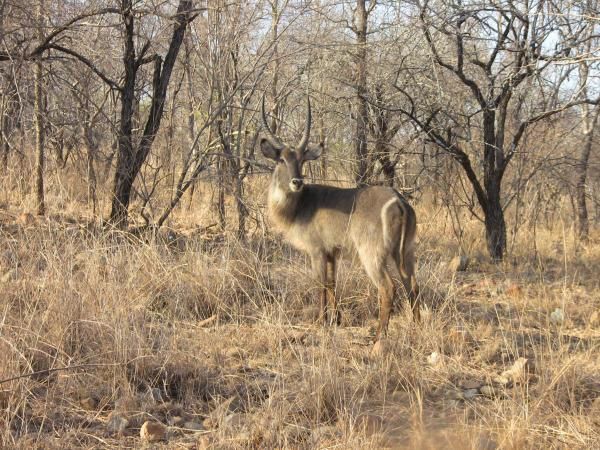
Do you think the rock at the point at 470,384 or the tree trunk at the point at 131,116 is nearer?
the rock at the point at 470,384

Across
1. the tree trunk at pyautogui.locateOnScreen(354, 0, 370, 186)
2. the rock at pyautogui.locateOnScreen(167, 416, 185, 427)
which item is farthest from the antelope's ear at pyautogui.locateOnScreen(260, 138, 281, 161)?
the rock at pyautogui.locateOnScreen(167, 416, 185, 427)

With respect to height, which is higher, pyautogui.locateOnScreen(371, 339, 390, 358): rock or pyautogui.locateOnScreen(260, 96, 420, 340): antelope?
pyautogui.locateOnScreen(260, 96, 420, 340): antelope

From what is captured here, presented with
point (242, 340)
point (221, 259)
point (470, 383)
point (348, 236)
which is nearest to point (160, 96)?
point (221, 259)

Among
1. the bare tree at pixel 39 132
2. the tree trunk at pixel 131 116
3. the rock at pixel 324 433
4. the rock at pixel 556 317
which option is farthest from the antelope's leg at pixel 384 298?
the bare tree at pixel 39 132

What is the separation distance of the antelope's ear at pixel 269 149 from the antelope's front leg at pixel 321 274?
1.03 meters

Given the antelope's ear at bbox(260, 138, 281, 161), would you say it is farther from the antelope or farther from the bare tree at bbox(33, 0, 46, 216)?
the bare tree at bbox(33, 0, 46, 216)

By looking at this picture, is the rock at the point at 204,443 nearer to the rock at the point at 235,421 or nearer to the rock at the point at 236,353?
the rock at the point at 235,421

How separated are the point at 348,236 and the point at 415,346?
50.6 inches

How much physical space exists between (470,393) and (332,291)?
6.41 feet

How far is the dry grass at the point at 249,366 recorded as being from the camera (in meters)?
3.44

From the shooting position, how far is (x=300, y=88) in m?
8.26

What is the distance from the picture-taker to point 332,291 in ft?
19.4

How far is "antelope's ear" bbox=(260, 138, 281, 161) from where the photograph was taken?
623cm

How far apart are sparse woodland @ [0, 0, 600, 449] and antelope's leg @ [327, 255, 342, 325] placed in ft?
0.42
